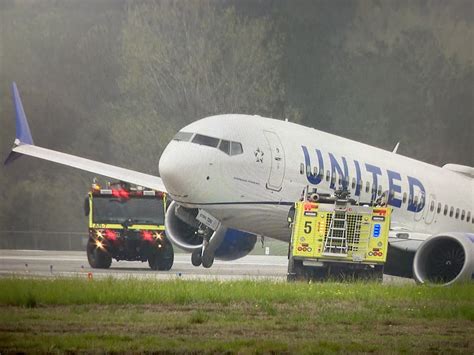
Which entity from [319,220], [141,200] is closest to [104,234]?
[141,200]

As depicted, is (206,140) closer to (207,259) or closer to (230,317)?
(207,259)

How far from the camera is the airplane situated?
27.9 metres

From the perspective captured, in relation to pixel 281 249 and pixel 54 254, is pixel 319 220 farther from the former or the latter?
pixel 281 249

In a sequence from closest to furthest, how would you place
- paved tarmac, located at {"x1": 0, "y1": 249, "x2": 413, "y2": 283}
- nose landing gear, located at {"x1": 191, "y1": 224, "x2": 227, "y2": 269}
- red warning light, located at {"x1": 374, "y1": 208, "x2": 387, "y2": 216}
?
1. red warning light, located at {"x1": 374, "y1": 208, "x2": 387, "y2": 216}
2. nose landing gear, located at {"x1": 191, "y1": 224, "x2": 227, "y2": 269}
3. paved tarmac, located at {"x1": 0, "y1": 249, "x2": 413, "y2": 283}

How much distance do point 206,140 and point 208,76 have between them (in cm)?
1479

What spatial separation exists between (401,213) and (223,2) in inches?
333

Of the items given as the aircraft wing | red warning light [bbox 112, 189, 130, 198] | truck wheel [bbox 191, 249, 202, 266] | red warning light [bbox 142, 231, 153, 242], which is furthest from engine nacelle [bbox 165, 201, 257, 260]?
red warning light [bbox 112, 189, 130, 198]

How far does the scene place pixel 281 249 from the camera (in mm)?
49438

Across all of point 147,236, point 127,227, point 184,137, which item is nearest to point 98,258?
point 127,227

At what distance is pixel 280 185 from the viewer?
28.9 metres

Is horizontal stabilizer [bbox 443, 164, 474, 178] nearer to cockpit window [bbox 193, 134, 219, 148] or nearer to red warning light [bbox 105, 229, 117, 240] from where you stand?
cockpit window [bbox 193, 134, 219, 148]

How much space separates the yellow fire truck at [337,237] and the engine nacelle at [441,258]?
1.87m

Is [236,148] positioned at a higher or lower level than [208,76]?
lower

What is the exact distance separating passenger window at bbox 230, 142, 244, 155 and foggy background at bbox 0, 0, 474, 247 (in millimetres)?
5369
